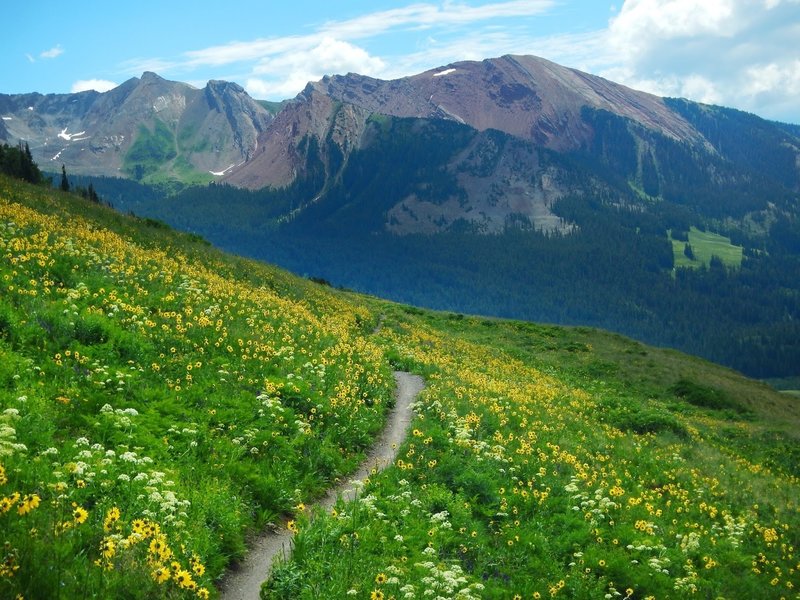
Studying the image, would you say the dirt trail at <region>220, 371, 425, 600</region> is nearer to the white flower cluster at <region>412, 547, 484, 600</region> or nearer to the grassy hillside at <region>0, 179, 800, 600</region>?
the grassy hillside at <region>0, 179, 800, 600</region>

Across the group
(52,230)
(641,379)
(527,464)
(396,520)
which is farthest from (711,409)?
(52,230)

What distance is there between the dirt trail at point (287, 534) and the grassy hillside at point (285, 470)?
30 centimetres

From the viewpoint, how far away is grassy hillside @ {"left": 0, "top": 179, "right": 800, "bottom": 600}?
7.75 meters

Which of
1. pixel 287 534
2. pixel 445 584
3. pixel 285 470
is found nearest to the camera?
pixel 445 584

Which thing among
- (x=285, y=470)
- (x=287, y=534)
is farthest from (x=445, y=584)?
(x=285, y=470)

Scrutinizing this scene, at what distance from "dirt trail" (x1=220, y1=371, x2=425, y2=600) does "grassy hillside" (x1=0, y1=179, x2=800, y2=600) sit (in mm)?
297

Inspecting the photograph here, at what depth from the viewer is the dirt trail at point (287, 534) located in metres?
8.34

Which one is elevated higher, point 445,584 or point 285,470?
point 285,470

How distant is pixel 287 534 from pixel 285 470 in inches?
59.8

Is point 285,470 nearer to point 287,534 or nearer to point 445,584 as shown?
point 287,534

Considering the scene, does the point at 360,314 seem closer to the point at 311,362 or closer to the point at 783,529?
the point at 311,362

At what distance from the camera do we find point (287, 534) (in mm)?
10086

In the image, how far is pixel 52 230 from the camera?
20641 mm

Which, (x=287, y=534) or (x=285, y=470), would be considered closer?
(x=287, y=534)
